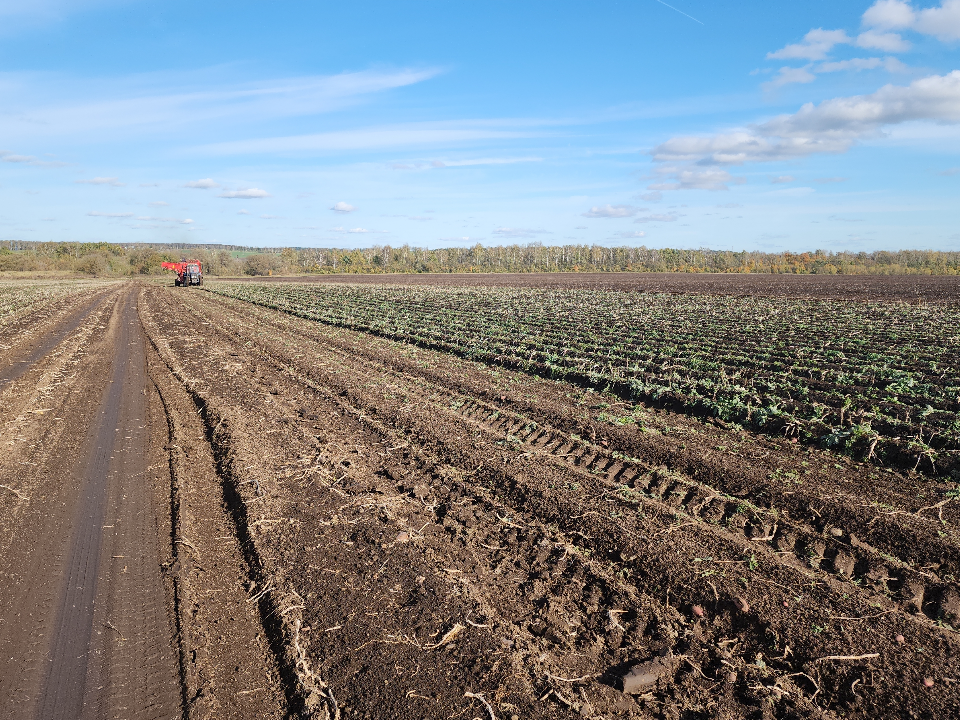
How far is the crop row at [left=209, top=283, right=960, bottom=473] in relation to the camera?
9219mm

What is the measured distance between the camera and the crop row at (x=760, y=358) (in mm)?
9219

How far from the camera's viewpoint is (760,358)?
15.5 m

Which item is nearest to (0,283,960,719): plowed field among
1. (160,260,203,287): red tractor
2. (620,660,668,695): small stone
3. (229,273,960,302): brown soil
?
(620,660,668,695): small stone

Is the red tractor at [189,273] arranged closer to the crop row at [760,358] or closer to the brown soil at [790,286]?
the brown soil at [790,286]

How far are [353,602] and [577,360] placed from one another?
11007 millimetres

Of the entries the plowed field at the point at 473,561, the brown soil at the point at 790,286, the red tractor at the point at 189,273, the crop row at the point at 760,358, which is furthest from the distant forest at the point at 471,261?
the plowed field at the point at 473,561

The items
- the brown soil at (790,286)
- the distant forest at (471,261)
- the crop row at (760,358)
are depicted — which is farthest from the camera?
the distant forest at (471,261)

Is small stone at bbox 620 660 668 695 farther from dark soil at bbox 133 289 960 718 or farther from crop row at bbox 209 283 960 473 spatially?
crop row at bbox 209 283 960 473

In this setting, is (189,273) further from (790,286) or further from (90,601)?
(790,286)

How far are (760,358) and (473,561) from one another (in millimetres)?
12935

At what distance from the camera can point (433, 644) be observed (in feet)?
14.1

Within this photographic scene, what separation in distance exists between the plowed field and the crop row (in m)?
0.24

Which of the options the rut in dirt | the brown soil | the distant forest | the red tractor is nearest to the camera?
the rut in dirt

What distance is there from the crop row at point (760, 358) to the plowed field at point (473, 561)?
0.24m
